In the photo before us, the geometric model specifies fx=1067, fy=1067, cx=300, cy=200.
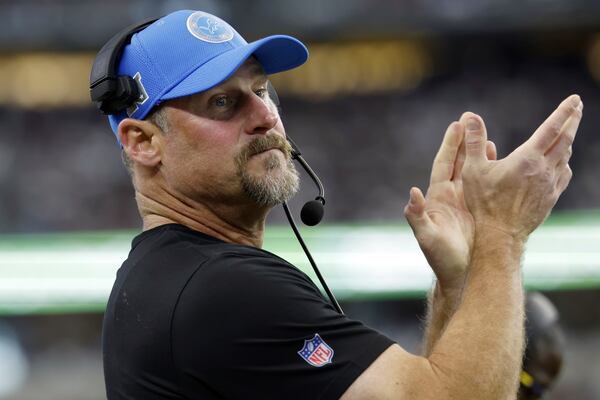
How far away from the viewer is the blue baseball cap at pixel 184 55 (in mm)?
2449

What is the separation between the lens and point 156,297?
2.22m

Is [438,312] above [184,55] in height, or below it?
below

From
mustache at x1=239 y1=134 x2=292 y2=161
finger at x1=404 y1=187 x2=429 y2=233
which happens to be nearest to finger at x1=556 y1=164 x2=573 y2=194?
finger at x1=404 y1=187 x2=429 y2=233

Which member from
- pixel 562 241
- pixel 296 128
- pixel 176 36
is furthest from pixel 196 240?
pixel 296 128

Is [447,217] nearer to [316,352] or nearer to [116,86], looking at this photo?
[316,352]

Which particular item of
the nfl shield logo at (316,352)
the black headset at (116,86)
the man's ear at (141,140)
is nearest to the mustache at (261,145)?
the black headset at (116,86)

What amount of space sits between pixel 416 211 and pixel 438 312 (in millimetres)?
270

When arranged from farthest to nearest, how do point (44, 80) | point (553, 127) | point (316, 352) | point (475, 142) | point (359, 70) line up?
point (44, 80) < point (359, 70) < point (475, 142) < point (553, 127) < point (316, 352)

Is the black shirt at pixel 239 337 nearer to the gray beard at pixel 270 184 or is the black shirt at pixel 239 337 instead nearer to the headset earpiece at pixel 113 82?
the gray beard at pixel 270 184

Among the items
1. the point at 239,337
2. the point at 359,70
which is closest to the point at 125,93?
the point at 239,337

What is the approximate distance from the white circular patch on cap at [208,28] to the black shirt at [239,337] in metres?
0.56

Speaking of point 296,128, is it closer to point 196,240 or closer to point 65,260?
point 65,260

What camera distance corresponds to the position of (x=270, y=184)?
2.44 metres

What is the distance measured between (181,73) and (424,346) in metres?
0.89
